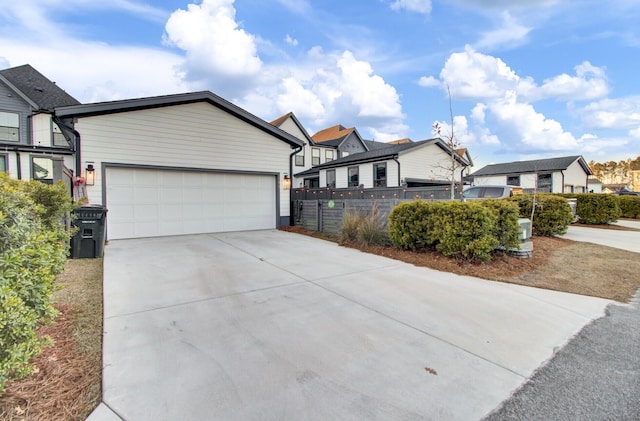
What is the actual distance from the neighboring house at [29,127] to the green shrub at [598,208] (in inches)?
871

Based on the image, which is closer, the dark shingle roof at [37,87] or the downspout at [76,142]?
the downspout at [76,142]

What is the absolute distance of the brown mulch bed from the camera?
4809mm

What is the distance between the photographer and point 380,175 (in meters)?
17.1

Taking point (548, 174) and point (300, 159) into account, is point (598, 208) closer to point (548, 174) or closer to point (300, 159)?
point (548, 174)

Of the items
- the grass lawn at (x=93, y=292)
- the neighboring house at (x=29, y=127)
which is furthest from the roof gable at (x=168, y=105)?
the neighboring house at (x=29, y=127)

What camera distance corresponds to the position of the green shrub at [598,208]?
12.6 metres

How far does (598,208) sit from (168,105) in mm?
17330

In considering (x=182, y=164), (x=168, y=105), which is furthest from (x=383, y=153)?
(x=168, y=105)

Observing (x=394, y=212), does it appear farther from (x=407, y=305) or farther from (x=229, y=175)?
(x=229, y=175)

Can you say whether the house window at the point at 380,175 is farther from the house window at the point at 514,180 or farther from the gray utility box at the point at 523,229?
the house window at the point at 514,180

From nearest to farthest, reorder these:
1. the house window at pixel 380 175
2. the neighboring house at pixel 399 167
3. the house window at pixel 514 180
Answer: the neighboring house at pixel 399 167
the house window at pixel 380 175
the house window at pixel 514 180

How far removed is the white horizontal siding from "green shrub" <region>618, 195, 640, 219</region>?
18.1 metres

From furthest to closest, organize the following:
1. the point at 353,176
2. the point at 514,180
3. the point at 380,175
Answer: the point at 514,180
the point at 353,176
the point at 380,175

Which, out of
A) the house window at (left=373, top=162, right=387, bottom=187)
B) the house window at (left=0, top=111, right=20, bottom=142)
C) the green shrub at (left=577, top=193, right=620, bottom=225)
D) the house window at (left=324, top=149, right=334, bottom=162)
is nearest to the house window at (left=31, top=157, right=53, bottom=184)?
the house window at (left=0, top=111, right=20, bottom=142)
